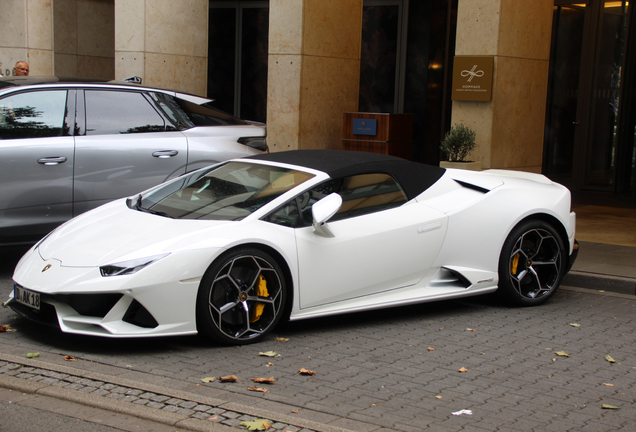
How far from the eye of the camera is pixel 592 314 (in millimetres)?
6312

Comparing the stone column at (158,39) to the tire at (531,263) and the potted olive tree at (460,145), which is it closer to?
the potted olive tree at (460,145)

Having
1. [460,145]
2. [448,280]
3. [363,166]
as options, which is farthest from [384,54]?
[448,280]

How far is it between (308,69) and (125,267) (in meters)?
8.38

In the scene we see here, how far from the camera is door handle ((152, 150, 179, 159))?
24.5 ft

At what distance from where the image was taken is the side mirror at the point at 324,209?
517cm

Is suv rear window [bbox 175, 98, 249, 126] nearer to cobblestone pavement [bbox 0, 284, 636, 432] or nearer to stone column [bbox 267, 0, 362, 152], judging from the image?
cobblestone pavement [bbox 0, 284, 636, 432]

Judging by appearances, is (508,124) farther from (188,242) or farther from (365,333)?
(188,242)

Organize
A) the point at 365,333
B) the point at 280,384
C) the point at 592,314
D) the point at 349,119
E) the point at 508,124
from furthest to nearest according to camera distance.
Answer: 1. the point at 349,119
2. the point at 508,124
3. the point at 592,314
4. the point at 365,333
5. the point at 280,384

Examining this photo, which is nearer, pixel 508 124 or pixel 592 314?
pixel 592 314

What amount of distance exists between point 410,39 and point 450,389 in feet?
41.3

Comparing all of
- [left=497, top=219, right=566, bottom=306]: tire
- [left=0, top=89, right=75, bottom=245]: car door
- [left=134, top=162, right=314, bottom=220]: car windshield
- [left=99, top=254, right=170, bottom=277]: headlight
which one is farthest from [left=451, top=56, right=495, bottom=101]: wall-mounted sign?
[left=99, top=254, right=170, bottom=277]: headlight

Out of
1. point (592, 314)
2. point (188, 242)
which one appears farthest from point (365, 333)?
point (592, 314)

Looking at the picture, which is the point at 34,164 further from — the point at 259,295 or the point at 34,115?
the point at 259,295

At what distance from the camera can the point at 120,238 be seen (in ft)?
16.5
